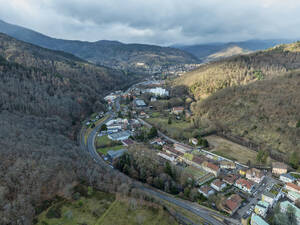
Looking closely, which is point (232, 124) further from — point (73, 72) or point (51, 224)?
point (73, 72)

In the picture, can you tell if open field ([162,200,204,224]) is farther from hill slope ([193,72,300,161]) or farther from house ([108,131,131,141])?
hill slope ([193,72,300,161])

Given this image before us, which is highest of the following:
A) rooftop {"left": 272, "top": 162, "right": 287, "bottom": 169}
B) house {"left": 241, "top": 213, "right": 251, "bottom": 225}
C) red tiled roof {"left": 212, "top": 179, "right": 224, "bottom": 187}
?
rooftop {"left": 272, "top": 162, "right": 287, "bottom": 169}

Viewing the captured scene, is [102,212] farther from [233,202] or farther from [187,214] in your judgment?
[233,202]

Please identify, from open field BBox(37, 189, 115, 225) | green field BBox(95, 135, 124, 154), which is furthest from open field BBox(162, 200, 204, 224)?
green field BBox(95, 135, 124, 154)

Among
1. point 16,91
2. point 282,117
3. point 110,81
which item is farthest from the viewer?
point 110,81

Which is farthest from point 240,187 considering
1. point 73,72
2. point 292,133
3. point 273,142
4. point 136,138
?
point 73,72

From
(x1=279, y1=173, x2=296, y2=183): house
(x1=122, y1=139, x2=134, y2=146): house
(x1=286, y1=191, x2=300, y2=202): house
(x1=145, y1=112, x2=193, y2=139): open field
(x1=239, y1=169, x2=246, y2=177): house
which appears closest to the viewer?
(x1=286, y1=191, x2=300, y2=202): house

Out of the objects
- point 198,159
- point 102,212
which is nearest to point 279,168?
point 198,159
